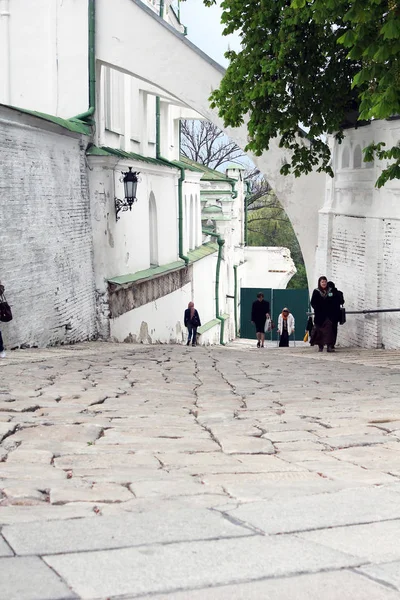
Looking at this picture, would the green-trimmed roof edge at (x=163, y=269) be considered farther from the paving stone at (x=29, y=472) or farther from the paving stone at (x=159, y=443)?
the paving stone at (x=29, y=472)

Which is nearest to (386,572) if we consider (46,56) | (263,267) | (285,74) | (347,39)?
(347,39)

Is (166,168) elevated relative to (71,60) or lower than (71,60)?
lower

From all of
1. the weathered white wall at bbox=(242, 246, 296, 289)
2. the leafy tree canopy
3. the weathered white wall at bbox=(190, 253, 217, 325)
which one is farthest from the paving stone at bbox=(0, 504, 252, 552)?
the weathered white wall at bbox=(242, 246, 296, 289)

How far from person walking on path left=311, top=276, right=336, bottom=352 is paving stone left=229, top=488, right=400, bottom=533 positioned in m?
11.5

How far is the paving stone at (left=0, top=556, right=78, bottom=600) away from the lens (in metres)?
3.66

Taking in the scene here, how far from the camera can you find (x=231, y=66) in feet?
56.0

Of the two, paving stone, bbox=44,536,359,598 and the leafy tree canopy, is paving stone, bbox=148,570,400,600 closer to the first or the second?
paving stone, bbox=44,536,359,598

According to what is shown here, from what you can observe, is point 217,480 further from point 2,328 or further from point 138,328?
point 138,328

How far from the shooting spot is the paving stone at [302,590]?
3715 millimetres

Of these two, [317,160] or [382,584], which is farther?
[317,160]

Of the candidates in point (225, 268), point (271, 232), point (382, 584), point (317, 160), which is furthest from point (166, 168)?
point (271, 232)

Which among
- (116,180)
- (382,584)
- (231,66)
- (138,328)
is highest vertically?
(231,66)

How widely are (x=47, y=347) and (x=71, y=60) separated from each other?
724 cm

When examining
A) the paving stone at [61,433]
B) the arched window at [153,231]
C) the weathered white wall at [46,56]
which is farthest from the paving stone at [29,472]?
the arched window at [153,231]
